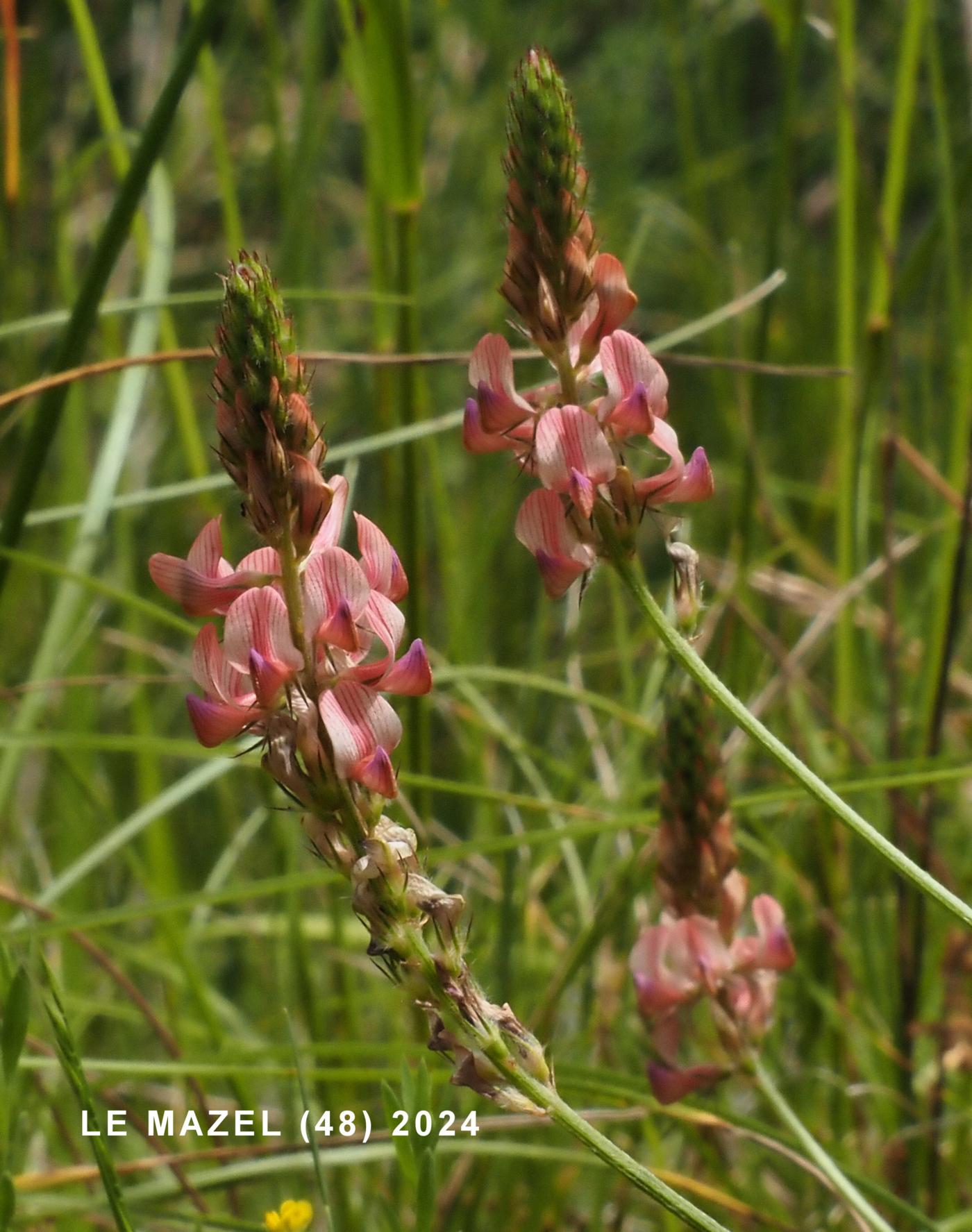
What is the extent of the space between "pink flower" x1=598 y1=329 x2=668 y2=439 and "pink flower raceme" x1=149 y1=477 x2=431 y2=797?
0.45ft

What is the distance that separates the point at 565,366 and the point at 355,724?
0.22 meters

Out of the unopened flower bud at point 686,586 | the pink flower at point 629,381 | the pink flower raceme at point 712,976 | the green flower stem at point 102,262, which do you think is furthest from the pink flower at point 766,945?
the green flower stem at point 102,262

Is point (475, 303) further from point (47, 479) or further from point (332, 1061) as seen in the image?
point (332, 1061)

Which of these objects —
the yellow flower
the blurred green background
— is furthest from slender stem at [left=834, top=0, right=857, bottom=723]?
the yellow flower

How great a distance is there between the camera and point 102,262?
1035 mm

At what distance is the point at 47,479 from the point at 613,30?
1.65 meters

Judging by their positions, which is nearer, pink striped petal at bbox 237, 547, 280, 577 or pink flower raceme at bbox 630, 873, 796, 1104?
pink striped petal at bbox 237, 547, 280, 577

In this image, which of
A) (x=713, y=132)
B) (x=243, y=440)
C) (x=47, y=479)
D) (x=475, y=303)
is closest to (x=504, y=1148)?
(x=243, y=440)

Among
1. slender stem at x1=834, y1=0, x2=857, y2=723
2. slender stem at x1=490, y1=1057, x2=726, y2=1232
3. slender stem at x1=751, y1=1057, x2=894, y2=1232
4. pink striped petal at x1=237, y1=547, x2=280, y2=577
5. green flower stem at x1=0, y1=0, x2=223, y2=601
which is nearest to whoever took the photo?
slender stem at x1=490, y1=1057, x2=726, y2=1232

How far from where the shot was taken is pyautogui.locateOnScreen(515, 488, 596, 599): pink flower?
0.77 metres

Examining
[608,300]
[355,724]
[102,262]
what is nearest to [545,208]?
[608,300]

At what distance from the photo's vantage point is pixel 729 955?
3.45ft

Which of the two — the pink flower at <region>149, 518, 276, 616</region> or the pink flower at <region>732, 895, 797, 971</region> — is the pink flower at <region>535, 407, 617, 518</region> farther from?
the pink flower at <region>732, 895, 797, 971</region>

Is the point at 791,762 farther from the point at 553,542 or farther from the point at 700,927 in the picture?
the point at 700,927
